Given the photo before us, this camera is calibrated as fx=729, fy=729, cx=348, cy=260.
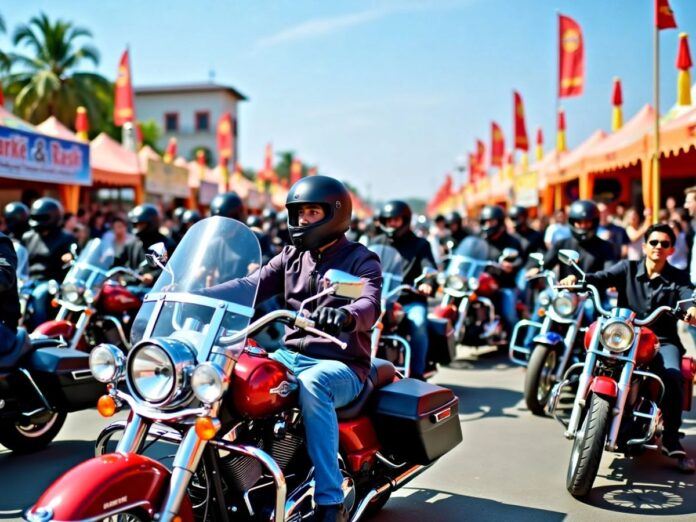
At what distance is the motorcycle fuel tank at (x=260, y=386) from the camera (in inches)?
117

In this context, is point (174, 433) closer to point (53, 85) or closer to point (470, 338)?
point (470, 338)

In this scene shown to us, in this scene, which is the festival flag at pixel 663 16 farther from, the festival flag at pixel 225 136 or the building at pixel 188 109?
the building at pixel 188 109

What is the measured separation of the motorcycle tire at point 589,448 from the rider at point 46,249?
5645mm

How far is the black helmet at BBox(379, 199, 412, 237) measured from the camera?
752 centimetres

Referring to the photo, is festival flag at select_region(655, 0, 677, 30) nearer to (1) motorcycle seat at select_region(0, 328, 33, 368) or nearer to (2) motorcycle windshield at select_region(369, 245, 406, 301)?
(2) motorcycle windshield at select_region(369, 245, 406, 301)

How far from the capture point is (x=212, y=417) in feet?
9.04

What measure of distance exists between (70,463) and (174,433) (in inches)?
104

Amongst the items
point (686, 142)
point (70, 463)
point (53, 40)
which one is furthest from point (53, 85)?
point (70, 463)

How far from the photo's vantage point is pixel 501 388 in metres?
7.75

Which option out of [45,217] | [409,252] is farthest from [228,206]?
[409,252]

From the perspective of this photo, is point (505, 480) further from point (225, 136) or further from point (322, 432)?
point (225, 136)

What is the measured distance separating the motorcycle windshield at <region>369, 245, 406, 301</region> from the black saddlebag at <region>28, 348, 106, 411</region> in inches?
106

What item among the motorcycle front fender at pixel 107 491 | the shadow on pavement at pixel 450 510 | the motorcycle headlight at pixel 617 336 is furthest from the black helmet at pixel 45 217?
the motorcycle headlight at pixel 617 336

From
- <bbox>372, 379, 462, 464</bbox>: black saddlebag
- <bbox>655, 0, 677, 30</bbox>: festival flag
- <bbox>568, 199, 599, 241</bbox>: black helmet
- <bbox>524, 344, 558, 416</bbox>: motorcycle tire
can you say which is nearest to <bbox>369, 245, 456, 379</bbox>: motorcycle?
<bbox>524, 344, 558, 416</bbox>: motorcycle tire
